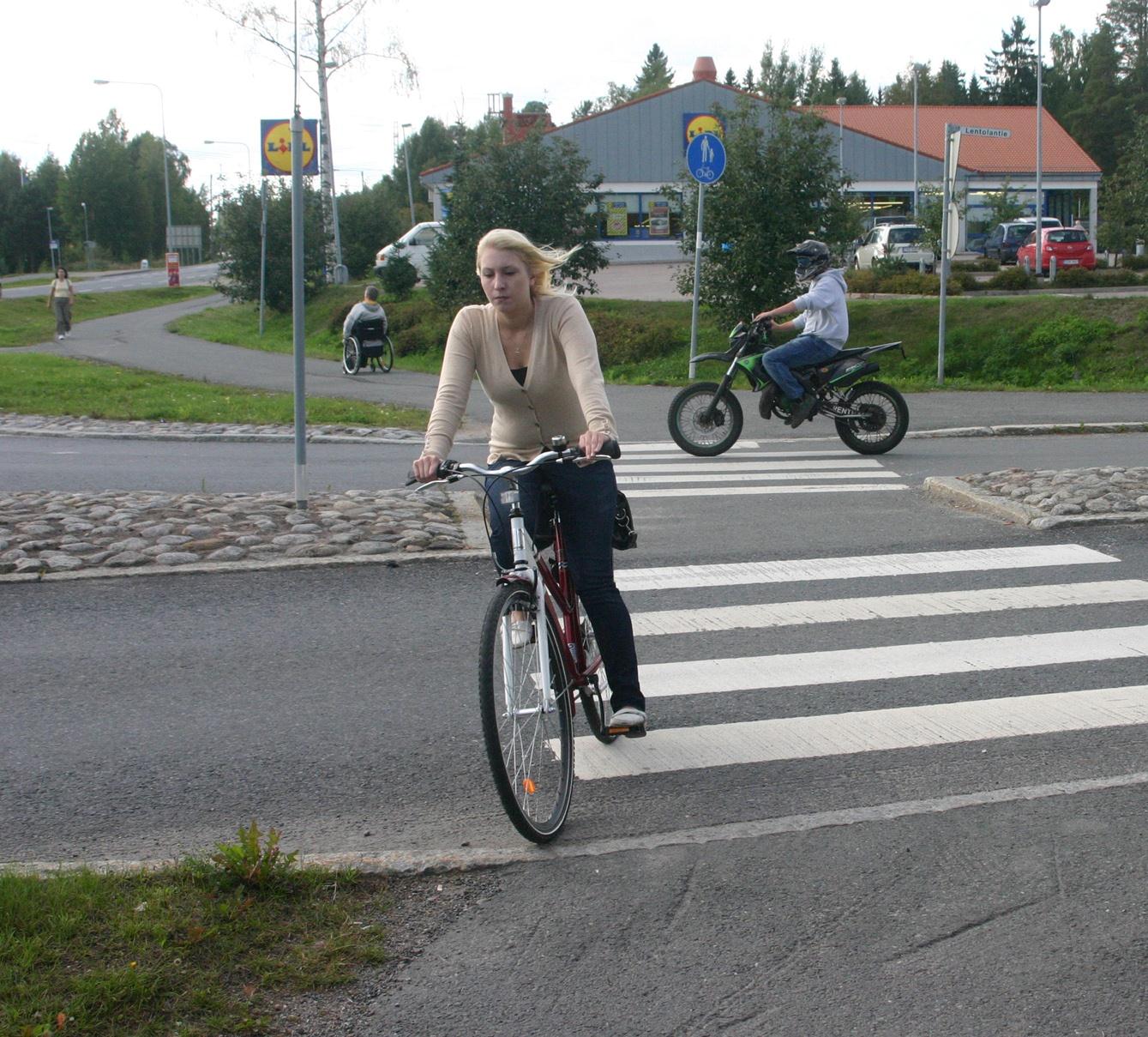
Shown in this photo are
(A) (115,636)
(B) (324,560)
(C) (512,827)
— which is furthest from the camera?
(B) (324,560)

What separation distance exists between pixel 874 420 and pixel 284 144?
5.84 meters

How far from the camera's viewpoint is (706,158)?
62.0ft

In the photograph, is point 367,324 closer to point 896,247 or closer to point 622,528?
point 622,528

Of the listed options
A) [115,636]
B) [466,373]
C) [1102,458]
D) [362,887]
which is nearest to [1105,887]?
[362,887]

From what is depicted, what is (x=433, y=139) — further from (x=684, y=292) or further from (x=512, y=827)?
(x=512, y=827)

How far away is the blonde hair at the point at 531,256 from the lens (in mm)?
4465

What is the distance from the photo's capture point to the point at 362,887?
389cm

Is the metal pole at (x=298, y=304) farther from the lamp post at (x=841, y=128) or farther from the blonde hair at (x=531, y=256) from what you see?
the lamp post at (x=841, y=128)

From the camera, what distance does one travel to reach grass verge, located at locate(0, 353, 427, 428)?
17.3 metres

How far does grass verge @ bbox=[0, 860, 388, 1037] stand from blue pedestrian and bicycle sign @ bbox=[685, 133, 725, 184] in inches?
636

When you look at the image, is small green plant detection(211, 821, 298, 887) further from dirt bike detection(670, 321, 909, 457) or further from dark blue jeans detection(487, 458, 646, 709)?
dirt bike detection(670, 321, 909, 457)

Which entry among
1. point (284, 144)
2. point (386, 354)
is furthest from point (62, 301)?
point (284, 144)

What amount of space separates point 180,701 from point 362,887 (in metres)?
2.21

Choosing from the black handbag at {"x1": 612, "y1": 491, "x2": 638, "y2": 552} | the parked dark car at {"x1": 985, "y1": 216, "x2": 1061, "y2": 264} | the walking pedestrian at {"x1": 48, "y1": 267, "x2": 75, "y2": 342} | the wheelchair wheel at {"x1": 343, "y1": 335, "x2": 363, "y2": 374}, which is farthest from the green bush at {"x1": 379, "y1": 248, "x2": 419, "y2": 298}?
the black handbag at {"x1": 612, "y1": 491, "x2": 638, "y2": 552}
